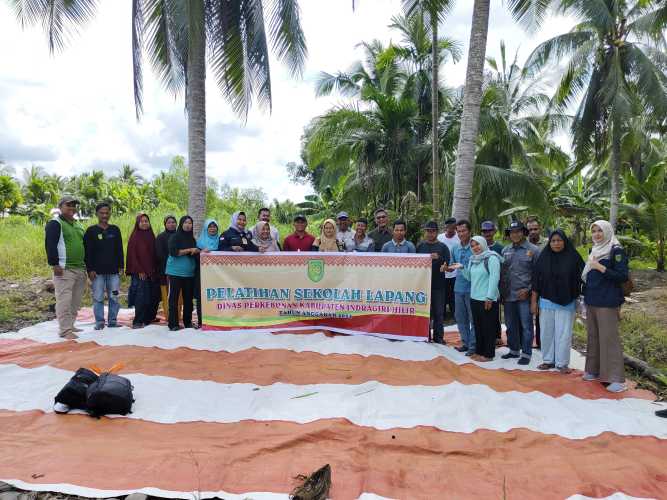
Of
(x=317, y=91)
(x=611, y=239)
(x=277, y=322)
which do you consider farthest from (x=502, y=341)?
(x=317, y=91)

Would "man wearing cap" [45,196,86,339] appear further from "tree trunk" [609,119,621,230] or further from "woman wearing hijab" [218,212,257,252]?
"tree trunk" [609,119,621,230]

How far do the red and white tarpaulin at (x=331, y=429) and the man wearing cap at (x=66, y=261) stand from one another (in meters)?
0.71

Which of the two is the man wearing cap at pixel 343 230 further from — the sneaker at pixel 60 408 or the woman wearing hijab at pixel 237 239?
the sneaker at pixel 60 408

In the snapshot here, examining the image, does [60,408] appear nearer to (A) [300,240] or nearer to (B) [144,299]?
(B) [144,299]

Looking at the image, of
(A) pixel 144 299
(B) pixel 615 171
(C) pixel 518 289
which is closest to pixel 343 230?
(C) pixel 518 289

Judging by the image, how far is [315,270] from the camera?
6043 mm

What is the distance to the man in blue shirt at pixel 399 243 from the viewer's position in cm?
595

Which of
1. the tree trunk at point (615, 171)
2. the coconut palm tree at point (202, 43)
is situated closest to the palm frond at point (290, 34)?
the coconut palm tree at point (202, 43)

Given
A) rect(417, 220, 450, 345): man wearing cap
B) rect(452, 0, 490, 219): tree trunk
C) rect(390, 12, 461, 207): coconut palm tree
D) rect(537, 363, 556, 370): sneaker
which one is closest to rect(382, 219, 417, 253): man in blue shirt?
rect(417, 220, 450, 345): man wearing cap

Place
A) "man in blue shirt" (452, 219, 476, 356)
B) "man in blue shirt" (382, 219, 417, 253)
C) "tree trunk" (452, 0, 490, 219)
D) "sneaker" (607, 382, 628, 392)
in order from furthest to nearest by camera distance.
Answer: "tree trunk" (452, 0, 490, 219)
"man in blue shirt" (382, 219, 417, 253)
"man in blue shirt" (452, 219, 476, 356)
"sneaker" (607, 382, 628, 392)

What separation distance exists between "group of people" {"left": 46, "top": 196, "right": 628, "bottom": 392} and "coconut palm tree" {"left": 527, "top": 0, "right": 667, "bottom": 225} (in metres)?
11.0

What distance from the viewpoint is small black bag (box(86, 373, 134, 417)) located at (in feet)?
11.7

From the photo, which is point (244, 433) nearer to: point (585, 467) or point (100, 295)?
point (585, 467)

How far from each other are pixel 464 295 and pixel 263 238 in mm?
2834
